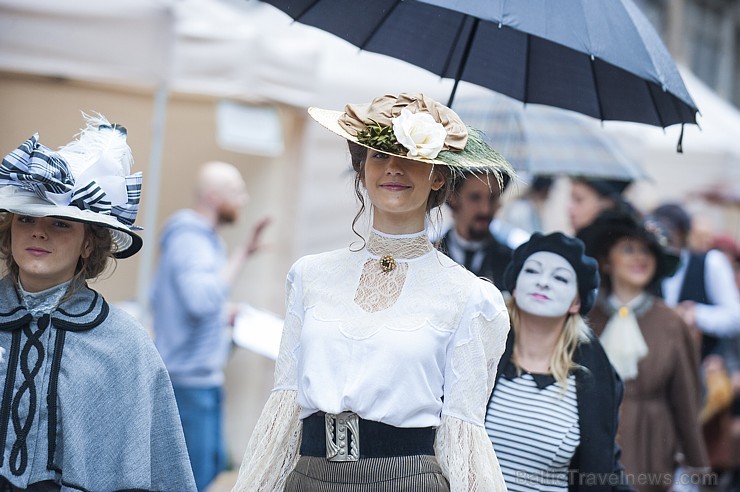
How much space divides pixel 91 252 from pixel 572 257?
1897mm

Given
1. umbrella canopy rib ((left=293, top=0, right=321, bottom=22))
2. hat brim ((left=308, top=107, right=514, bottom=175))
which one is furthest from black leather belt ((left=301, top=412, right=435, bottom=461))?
umbrella canopy rib ((left=293, top=0, right=321, bottom=22))

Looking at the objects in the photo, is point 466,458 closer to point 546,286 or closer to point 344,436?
point 344,436

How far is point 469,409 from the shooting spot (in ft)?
11.9

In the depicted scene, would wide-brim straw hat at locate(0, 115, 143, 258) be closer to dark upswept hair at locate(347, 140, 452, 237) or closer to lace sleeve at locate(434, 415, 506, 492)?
dark upswept hair at locate(347, 140, 452, 237)

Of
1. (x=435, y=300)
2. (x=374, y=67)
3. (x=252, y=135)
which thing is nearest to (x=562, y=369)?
(x=435, y=300)

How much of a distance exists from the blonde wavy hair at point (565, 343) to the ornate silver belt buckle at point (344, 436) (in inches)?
47.8

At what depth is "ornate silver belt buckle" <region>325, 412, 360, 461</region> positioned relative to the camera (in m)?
3.58

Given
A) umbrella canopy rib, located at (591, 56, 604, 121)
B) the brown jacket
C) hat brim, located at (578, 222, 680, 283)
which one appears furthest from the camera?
hat brim, located at (578, 222, 680, 283)

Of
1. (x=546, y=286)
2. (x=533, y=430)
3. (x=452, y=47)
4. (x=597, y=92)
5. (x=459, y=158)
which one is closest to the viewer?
(x=459, y=158)

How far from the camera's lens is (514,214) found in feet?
31.0

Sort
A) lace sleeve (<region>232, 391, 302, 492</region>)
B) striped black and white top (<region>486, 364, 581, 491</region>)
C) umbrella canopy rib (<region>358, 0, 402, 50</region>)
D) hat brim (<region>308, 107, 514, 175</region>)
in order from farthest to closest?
umbrella canopy rib (<region>358, 0, 402, 50</region>)
striped black and white top (<region>486, 364, 581, 491</region>)
lace sleeve (<region>232, 391, 302, 492</region>)
hat brim (<region>308, 107, 514, 175</region>)

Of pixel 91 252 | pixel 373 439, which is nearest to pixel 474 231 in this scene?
pixel 373 439

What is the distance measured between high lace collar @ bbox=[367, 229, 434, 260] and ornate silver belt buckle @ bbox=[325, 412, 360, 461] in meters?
0.52

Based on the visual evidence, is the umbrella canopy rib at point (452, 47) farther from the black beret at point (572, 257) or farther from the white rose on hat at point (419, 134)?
the white rose on hat at point (419, 134)
